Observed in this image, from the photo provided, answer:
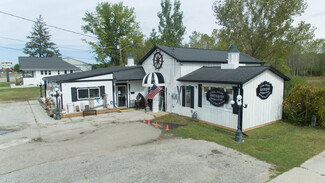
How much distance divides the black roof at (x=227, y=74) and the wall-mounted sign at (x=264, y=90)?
924 mm

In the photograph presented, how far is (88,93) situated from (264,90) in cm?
1357

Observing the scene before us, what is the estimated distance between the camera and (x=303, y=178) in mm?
6332

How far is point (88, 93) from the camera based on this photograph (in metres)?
17.0

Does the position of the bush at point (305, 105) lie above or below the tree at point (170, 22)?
below

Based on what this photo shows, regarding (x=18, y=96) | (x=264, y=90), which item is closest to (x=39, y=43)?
(x=18, y=96)

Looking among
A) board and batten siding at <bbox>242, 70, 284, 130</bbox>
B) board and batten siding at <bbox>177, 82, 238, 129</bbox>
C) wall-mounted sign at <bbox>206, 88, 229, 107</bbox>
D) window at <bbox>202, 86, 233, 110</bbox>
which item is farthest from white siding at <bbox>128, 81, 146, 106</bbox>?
board and batten siding at <bbox>242, 70, 284, 130</bbox>

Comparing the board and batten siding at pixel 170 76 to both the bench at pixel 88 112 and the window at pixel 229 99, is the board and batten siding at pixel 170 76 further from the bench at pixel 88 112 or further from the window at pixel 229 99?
the bench at pixel 88 112

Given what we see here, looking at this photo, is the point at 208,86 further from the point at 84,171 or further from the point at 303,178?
the point at 84,171

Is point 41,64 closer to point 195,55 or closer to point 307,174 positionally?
point 195,55

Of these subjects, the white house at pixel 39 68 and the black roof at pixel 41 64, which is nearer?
the black roof at pixel 41 64

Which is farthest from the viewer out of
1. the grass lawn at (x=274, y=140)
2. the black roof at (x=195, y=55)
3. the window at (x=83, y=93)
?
the window at (x=83, y=93)

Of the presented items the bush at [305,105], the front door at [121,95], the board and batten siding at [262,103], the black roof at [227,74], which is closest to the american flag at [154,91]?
the black roof at [227,74]

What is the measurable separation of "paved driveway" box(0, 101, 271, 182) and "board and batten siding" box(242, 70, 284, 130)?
3694 mm

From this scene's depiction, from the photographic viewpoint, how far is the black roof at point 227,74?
11193 millimetres
